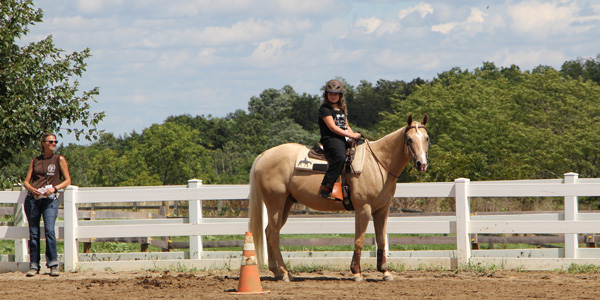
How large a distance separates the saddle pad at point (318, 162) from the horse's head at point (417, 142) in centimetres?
63

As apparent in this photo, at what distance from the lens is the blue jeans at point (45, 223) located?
9.97 meters

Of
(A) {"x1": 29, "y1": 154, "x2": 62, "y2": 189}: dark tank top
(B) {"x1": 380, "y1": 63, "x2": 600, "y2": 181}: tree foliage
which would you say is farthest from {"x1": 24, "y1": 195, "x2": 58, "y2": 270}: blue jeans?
(B) {"x1": 380, "y1": 63, "x2": 600, "y2": 181}: tree foliage

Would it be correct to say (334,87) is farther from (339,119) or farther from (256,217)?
(256,217)

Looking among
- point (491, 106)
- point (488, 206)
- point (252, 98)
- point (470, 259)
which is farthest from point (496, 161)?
point (252, 98)

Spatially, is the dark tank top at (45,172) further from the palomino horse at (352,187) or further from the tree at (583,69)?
the tree at (583,69)

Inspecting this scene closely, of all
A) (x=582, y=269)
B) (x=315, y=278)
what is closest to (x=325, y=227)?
(x=315, y=278)

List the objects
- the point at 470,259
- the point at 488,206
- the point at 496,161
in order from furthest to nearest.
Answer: the point at 496,161
the point at 488,206
the point at 470,259

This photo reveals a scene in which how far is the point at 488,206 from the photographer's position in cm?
3084

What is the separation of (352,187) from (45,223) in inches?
172

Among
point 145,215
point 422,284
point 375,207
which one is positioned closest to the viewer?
point 422,284

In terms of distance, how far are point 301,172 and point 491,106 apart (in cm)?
4897

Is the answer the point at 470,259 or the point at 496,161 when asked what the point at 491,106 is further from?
the point at 470,259

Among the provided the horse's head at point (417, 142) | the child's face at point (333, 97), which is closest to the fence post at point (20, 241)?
the child's face at point (333, 97)

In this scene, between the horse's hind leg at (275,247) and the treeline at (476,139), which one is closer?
the horse's hind leg at (275,247)
